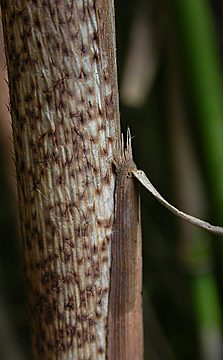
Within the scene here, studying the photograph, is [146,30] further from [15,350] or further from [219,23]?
[15,350]

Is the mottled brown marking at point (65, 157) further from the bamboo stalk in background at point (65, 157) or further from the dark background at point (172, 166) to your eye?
the dark background at point (172, 166)

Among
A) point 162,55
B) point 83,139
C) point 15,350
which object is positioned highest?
point 162,55

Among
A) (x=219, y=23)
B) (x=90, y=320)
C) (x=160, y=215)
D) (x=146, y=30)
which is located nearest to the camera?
(x=90, y=320)

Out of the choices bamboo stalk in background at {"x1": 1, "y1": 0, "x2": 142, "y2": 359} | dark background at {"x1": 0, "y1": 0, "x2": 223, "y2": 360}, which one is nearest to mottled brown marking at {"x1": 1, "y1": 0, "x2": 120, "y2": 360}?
bamboo stalk in background at {"x1": 1, "y1": 0, "x2": 142, "y2": 359}

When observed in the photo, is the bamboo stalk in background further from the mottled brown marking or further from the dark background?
the dark background

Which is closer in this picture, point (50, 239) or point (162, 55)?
point (50, 239)

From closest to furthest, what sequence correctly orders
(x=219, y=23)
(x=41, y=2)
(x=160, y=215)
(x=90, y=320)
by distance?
1. (x=41, y=2)
2. (x=90, y=320)
3. (x=219, y=23)
4. (x=160, y=215)

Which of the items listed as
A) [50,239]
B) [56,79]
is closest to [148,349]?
[50,239]
